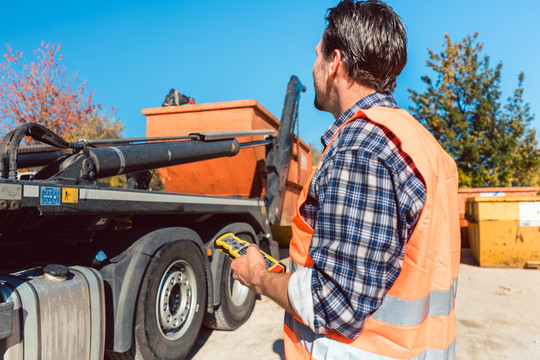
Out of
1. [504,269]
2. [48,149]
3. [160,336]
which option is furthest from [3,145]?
[504,269]

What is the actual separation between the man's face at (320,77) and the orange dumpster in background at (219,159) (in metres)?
3.67

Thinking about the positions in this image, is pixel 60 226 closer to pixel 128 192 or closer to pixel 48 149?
pixel 128 192

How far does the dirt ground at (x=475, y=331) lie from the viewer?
3.55m

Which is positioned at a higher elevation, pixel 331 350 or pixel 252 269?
pixel 252 269

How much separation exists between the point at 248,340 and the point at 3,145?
272cm

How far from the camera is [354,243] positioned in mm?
940

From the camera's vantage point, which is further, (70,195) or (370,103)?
(70,195)

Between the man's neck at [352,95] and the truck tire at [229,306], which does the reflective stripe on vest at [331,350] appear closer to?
the man's neck at [352,95]

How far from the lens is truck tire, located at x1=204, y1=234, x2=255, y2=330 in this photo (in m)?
3.87

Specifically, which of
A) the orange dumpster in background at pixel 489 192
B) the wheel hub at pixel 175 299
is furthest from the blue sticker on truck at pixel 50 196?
the orange dumpster in background at pixel 489 192

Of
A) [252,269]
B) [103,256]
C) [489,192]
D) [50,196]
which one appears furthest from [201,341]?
[489,192]

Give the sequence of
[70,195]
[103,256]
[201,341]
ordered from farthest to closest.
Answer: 1. [201,341]
2. [103,256]
3. [70,195]

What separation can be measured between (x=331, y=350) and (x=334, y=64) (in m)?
0.85

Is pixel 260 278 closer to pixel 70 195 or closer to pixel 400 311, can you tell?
pixel 400 311
